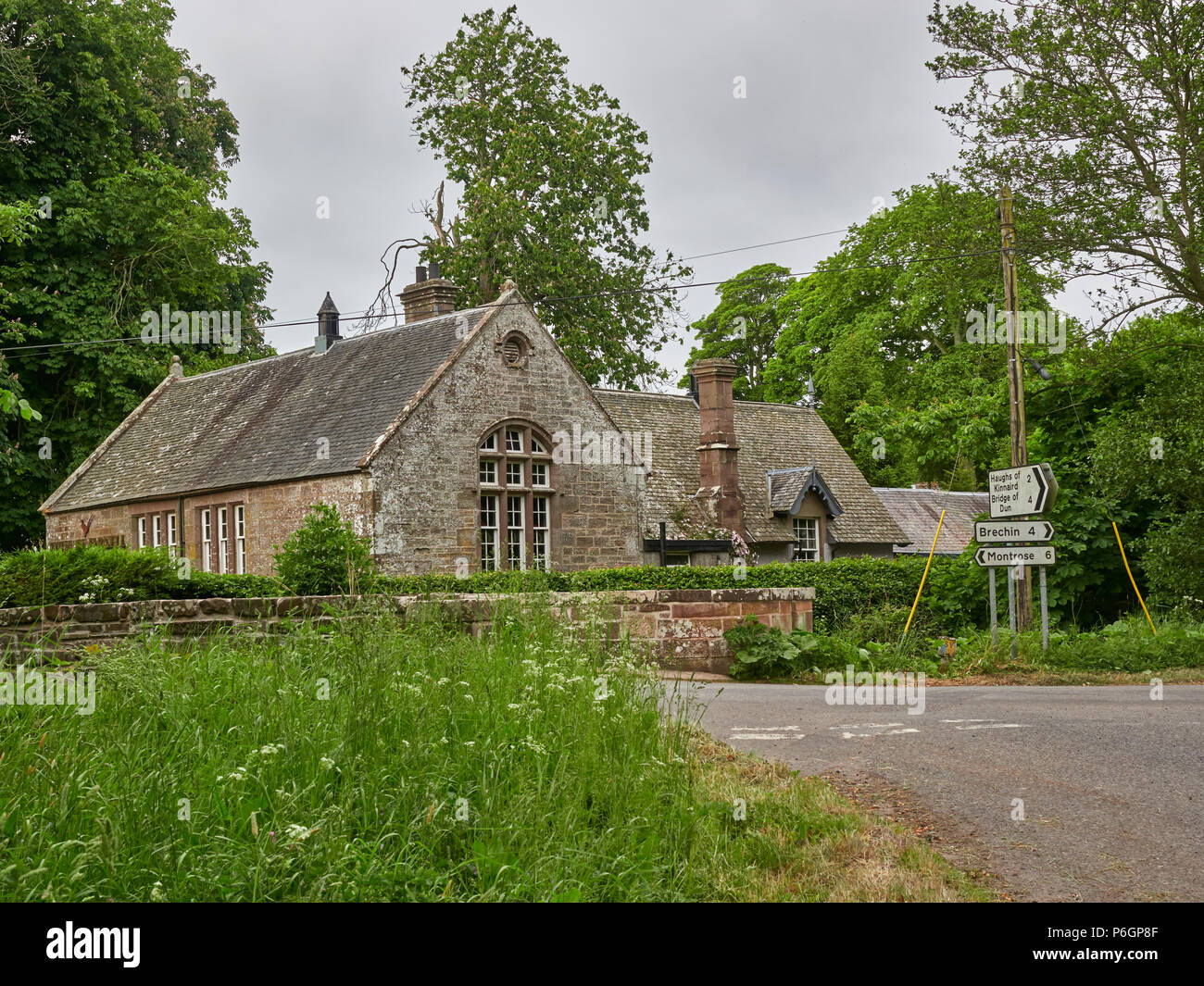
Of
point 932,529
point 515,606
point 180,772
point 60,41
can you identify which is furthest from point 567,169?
point 180,772

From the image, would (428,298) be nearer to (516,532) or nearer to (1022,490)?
(516,532)

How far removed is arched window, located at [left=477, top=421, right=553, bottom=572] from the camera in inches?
962

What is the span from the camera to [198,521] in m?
27.1

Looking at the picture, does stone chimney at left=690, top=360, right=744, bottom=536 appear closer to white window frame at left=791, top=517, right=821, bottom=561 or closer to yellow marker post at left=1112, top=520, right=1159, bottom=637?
white window frame at left=791, top=517, right=821, bottom=561

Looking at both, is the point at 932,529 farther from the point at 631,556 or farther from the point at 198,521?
the point at 198,521

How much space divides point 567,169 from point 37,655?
30030 millimetres

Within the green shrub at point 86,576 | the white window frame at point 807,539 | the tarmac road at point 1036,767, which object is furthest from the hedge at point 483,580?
the white window frame at point 807,539

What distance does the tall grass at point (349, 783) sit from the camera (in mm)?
4539

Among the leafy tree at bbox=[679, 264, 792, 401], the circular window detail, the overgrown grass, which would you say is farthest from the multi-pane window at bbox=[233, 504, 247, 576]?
the leafy tree at bbox=[679, 264, 792, 401]

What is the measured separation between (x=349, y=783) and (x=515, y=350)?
2035 cm

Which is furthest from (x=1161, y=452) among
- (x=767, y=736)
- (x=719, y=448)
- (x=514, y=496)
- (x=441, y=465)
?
(x=719, y=448)

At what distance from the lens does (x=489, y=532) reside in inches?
966

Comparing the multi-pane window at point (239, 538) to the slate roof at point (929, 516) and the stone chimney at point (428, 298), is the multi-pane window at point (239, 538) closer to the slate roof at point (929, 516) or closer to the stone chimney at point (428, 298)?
the stone chimney at point (428, 298)

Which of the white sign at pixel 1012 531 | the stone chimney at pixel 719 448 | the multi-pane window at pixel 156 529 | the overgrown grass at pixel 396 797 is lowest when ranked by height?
the overgrown grass at pixel 396 797
